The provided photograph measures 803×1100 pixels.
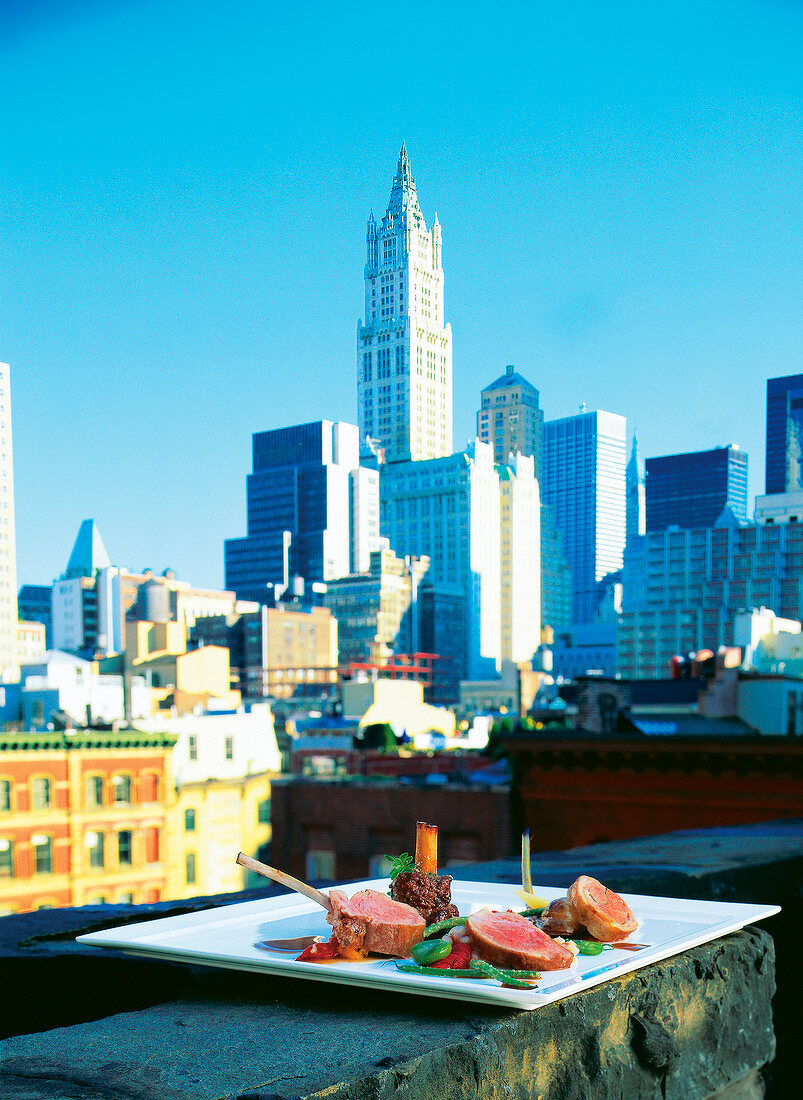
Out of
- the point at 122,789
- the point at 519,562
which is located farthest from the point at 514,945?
the point at 519,562

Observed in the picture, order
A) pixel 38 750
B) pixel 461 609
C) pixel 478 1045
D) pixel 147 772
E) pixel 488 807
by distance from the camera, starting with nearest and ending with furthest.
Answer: pixel 478 1045 → pixel 488 807 → pixel 38 750 → pixel 147 772 → pixel 461 609

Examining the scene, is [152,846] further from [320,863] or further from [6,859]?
[320,863]

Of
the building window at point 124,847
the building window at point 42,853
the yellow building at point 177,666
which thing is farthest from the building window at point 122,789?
the yellow building at point 177,666

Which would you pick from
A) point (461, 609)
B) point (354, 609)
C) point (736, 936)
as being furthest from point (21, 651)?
point (736, 936)

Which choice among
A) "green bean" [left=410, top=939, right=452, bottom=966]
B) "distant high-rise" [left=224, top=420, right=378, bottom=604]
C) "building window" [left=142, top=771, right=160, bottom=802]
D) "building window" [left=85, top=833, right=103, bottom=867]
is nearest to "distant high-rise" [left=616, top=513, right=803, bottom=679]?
"distant high-rise" [left=224, top=420, right=378, bottom=604]

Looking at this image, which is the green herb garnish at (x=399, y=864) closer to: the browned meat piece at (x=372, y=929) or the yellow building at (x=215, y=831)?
the browned meat piece at (x=372, y=929)

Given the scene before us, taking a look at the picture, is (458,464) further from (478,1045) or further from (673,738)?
(478,1045)

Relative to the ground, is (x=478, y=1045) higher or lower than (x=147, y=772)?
higher
